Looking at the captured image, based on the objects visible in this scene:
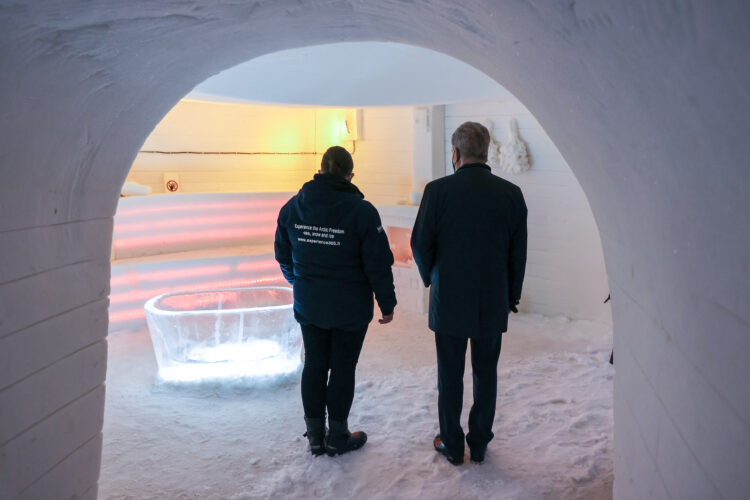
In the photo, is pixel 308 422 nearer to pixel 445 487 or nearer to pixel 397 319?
pixel 445 487

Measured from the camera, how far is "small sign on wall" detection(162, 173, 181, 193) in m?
7.68

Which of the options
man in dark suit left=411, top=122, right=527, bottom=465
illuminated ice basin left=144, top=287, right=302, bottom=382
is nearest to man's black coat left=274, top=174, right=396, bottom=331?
man in dark suit left=411, top=122, right=527, bottom=465

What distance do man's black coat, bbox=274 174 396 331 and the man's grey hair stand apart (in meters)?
0.46

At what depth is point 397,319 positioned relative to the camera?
560 centimetres

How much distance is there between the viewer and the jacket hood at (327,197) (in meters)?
2.64

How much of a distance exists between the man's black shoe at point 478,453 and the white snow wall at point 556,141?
Answer: 88 centimetres

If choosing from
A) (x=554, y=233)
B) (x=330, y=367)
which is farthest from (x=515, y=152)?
(x=330, y=367)

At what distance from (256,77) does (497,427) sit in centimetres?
290

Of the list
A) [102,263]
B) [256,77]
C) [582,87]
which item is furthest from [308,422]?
[256,77]

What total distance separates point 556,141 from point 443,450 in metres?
1.55

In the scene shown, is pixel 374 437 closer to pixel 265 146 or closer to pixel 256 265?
pixel 256 265

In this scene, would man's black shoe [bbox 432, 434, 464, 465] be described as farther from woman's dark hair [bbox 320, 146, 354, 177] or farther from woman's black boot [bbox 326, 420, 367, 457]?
woman's dark hair [bbox 320, 146, 354, 177]

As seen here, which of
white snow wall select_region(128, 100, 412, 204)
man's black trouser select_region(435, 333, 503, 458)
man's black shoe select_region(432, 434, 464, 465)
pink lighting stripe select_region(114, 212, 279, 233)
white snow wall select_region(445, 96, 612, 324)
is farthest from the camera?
white snow wall select_region(128, 100, 412, 204)

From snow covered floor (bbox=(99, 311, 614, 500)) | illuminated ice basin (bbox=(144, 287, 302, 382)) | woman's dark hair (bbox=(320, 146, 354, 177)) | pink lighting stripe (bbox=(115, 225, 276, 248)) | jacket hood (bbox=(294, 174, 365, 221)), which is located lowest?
snow covered floor (bbox=(99, 311, 614, 500))
